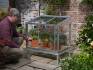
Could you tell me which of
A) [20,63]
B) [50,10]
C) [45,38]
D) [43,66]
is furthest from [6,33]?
[50,10]

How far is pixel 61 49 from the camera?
5094 millimetres

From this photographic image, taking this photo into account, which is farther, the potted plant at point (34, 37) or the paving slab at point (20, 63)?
the potted plant at point (34, 37)

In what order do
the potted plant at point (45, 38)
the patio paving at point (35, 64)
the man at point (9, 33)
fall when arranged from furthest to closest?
1. the potted plant at point (45, 38)
2. the man at point (9, 33)
3. the patio paving at point (35, 64)

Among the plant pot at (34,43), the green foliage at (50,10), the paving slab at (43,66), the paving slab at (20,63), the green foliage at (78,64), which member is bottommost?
the paving slab at (43,66)

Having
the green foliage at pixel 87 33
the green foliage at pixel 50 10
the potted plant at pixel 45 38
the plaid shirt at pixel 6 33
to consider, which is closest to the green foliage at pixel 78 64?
the potted plant at pixel 45 38

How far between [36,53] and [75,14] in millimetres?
1729

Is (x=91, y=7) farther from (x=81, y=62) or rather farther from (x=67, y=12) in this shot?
(x=81, y=62)

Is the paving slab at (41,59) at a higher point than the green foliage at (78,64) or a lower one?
lower

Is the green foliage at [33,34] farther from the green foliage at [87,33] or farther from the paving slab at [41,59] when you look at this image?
the green foliage at [87,33]

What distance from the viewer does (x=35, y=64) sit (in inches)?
184

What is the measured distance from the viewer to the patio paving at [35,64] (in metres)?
4.44

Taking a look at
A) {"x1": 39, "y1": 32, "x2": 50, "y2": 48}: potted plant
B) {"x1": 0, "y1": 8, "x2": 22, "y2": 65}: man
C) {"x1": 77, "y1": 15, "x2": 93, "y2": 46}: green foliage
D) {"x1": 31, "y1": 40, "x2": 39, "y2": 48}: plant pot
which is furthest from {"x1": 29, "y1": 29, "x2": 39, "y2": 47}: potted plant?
{"x1": 77, "y1": 15, "x2": 93, "y2": 46}: green foliage

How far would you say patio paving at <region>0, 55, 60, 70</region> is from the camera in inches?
175

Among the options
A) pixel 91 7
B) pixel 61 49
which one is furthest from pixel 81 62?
pixel 91 7
